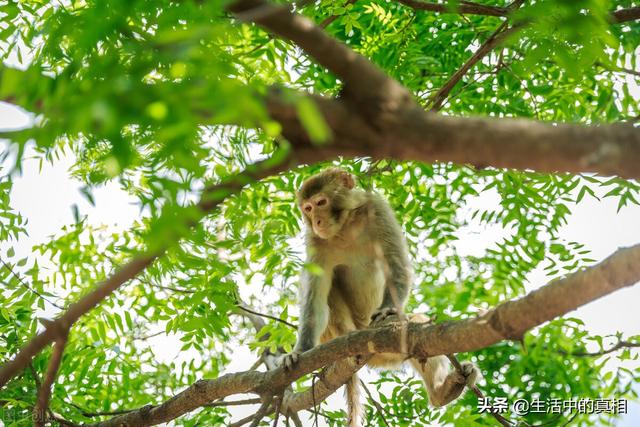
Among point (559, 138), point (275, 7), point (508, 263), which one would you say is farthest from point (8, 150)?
point (508, 263)

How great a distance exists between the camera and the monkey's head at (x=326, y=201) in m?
7.43

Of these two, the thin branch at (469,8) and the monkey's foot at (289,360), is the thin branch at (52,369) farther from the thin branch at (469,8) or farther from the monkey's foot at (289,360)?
the thin branch at (469,8)

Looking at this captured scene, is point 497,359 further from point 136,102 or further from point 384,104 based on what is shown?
point 136,102

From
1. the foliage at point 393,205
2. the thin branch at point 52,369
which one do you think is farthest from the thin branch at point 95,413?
the thin branch at point 52,369

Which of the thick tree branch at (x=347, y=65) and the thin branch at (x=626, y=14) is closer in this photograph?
the thick tree branch at (x=347, y=65)

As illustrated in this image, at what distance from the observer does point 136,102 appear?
1.75 meters

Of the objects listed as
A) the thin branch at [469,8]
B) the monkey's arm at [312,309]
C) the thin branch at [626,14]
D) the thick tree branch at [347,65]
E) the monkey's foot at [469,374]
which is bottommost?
the monkey's foot at [469,374]

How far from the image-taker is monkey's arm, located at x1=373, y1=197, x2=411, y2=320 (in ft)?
23.2

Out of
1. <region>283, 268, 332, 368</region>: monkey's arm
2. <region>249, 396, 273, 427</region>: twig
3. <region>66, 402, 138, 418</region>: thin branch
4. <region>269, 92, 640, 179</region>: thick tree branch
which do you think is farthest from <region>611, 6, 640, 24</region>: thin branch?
<region>66, 402, 138, 418</region>: thin branch

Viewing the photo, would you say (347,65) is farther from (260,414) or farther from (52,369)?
(260,414)

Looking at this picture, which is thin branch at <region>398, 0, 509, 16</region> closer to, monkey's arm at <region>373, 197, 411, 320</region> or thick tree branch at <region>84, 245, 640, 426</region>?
thick tree branch at <region>84, 245, 640, 426</region>

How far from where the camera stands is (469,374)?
599 cm

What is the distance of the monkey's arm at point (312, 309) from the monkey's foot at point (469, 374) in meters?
1.57

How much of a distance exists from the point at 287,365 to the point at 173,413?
103 centimetres
